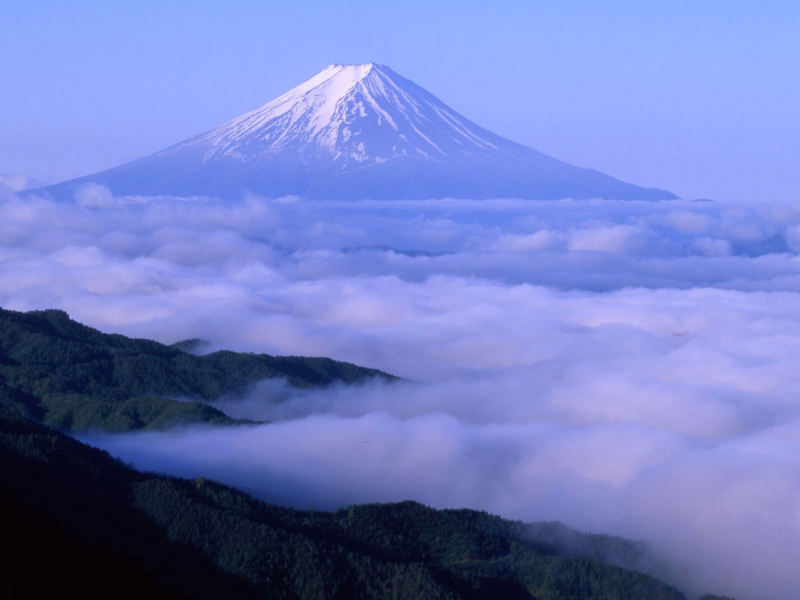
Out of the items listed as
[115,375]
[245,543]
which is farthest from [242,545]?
[115,375]

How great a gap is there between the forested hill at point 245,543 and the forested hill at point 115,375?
15812mm

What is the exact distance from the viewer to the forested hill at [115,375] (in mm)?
51375

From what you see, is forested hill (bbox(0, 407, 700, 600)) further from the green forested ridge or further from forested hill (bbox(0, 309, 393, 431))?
forested hill (bbox(0, 309, 393, 431))

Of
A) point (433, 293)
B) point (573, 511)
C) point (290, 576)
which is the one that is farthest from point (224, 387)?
point (433, 293)

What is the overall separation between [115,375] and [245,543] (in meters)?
32.2

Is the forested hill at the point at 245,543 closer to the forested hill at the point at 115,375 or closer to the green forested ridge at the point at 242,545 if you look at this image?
the green forested ridge at the point at 242,545

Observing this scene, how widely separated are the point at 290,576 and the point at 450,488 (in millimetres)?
27411

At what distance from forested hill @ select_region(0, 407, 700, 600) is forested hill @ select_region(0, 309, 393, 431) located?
15812mm

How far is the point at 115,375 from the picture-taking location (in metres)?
59.8

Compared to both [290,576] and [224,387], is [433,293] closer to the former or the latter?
[224,387]

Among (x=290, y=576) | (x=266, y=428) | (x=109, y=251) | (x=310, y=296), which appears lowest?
(x=290, y=576)

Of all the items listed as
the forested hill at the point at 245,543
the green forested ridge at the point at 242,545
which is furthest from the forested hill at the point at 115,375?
the forested hill at the point at 245,543

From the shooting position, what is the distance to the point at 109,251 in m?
172

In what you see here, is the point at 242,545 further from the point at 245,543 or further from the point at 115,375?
the point at 115,375
